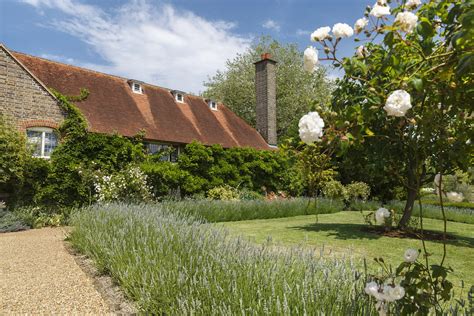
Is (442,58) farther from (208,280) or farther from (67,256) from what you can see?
(67,256)

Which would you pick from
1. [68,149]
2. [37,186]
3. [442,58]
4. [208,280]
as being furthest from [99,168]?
[442,58]

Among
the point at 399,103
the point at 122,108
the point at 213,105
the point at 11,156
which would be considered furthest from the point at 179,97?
the point at 399,103

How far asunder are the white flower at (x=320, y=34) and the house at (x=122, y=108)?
12490 millimetres

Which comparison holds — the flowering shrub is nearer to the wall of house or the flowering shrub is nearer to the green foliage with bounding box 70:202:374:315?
the wall of house

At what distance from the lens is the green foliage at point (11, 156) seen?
10734mm

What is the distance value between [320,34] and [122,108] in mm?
15586

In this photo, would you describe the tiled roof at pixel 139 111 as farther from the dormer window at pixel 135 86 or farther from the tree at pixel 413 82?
the tree at pixel 413 82

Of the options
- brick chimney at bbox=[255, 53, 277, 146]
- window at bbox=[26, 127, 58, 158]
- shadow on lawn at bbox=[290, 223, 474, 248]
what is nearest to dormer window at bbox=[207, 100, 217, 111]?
brick chimney at bbox=[255, 53, 277, 146]

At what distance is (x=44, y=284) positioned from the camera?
4891mm

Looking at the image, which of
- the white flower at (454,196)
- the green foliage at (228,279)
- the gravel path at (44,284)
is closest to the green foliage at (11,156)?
the gravel path at (44,284)

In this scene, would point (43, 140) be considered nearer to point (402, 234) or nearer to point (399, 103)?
point (402, 234)

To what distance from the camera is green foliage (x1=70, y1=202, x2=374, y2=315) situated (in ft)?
8.27

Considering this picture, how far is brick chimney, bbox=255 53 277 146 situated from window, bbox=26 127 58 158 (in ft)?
42.4

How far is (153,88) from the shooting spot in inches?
778
